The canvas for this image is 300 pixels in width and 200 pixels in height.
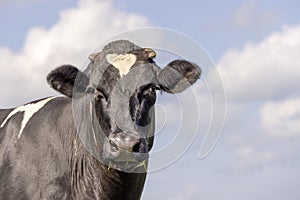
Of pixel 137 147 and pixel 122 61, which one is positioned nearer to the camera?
pixel 137 147

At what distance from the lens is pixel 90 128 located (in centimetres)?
1402

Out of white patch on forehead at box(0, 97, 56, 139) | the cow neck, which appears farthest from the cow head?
white patch on forehead at box(0, 97, 56, 139)

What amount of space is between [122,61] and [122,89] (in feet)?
2.34

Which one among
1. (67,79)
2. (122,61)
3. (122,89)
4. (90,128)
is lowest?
(90,128)

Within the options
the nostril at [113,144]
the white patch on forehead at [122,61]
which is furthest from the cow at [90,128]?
the nostril at [113,144]

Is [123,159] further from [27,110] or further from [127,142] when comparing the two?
[27,110]

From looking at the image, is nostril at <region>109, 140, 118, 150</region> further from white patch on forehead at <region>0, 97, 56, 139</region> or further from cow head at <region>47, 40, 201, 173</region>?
white patch on forehead at <region>0, 97, 56, 139</region>

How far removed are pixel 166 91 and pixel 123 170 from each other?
5.80 feet

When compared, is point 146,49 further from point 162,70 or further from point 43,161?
point 43,161

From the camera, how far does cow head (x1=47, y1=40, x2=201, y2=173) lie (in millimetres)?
12633

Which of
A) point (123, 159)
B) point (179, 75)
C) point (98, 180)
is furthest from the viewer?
point (179, 75)

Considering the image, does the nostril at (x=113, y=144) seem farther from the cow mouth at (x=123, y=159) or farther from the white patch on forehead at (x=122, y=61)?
the white patch on forehead at (x=122, y=61)

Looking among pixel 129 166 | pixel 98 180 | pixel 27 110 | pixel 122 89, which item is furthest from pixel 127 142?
pixel 27 110

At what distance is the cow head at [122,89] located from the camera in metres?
12.6
